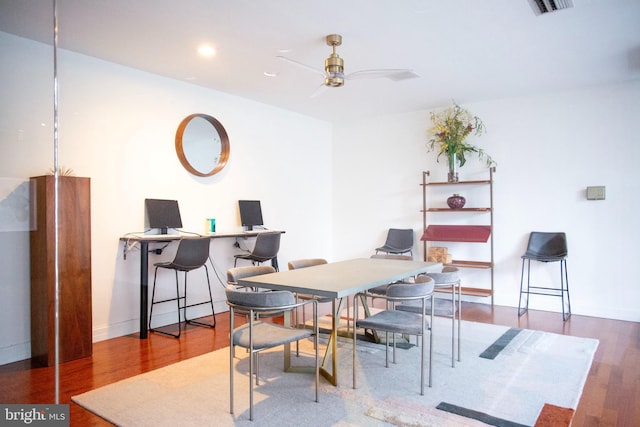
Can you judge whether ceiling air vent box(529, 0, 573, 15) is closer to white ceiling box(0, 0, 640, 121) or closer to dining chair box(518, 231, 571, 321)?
white ceiling box(0, 0, 640, 121)

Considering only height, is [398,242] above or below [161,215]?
below

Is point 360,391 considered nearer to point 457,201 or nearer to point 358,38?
point 358,38

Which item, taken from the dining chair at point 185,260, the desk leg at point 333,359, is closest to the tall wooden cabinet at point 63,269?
the dining chair at point 185,260

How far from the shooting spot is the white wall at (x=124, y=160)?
10.5 feet

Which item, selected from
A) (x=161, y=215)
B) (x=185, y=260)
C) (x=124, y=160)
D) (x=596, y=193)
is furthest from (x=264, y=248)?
(x=596, y=193)

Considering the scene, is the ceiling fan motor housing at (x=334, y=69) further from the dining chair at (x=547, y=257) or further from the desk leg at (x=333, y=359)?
the dining chair at (x=547, y=257)

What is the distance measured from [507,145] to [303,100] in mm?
2753

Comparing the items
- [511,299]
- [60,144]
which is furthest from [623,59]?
[60,144]

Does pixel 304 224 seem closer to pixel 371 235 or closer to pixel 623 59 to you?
pixel 371 235

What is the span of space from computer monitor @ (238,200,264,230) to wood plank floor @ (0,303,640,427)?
1.21 m

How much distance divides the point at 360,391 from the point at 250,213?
3.22 meters

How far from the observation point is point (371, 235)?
23.4 ft

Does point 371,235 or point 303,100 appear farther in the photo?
point 371,235

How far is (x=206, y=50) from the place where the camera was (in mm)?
4008
